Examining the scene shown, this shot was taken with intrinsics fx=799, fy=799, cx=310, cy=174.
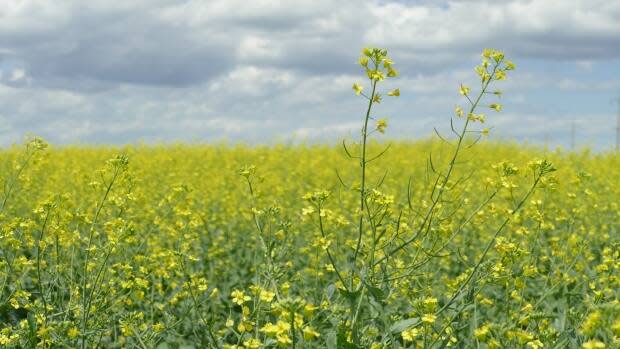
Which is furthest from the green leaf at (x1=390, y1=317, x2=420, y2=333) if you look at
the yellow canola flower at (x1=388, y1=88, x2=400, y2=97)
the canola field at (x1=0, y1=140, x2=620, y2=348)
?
the yellow canola flower at (x1=388, y1=88, x2=400, y2=97)

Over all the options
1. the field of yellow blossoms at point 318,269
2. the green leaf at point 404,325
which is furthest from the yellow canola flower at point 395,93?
the green leaf at point 404,325

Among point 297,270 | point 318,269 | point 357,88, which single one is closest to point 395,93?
point 357,88

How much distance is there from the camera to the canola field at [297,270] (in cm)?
279

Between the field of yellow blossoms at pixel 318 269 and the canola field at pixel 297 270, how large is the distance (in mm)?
16

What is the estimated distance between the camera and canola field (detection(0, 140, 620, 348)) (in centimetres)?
279

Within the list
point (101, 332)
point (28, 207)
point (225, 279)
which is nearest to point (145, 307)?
point (225, 279)

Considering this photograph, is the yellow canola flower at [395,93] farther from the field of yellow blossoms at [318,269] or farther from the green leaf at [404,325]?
the green leaf at [404,325]

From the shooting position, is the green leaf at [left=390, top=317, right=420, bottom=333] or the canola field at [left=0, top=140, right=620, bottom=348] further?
the canola field at [left=0, top=140, right=620, bottom=348]

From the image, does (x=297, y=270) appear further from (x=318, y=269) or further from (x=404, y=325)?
(x=404, y=325)

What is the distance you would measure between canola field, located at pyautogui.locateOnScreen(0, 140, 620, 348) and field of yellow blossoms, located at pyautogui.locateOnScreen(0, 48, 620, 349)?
0.05ft

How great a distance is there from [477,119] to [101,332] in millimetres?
1753

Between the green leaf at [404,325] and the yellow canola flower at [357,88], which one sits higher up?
the yellow canola flower at [357,88]

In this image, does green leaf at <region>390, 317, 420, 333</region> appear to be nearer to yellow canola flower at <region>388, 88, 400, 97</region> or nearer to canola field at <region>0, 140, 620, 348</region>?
canola field at <region>0, 140, 620, 348</region>

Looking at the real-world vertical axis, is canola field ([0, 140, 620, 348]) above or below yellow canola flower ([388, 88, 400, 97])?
below
